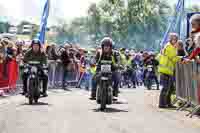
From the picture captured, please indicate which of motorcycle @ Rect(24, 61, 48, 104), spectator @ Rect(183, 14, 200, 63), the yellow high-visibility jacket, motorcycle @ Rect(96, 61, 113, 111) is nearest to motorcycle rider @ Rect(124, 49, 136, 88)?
motorcycle @ Rect(24, 61, 48, 104)

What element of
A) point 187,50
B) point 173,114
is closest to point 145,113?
point 173,114

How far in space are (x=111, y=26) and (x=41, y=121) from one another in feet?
237

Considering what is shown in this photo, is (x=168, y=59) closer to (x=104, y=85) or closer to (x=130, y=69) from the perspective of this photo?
(x=104, y=85)

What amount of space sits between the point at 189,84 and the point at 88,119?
3.56 metres

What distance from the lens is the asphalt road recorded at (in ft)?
41.3

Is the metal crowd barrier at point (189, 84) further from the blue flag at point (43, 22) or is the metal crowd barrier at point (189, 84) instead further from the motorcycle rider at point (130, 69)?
the motorcycle rider at point (130, 69)

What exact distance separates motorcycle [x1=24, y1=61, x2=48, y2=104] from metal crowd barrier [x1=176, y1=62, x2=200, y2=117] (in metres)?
3.98

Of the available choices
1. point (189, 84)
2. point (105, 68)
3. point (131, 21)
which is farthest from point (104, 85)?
point (131, 21)

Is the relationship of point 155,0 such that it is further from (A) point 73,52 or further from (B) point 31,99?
(B) point 31,99

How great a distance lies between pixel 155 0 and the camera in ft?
279

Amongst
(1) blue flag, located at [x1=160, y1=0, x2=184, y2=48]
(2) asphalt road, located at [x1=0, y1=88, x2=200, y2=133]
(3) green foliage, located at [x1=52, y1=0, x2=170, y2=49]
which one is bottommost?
(2) asphalt road, located at [x1=0, y1=88, x2=200, y2=133]

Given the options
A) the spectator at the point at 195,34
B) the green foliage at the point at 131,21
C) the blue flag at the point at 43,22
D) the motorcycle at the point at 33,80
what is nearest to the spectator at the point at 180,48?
the spectator at the point at 195,34

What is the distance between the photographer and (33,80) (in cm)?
1841

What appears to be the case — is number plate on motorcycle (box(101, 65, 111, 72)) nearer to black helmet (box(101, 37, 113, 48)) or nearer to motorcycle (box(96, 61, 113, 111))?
motorcycle (box(96, 61, 113, 111))
